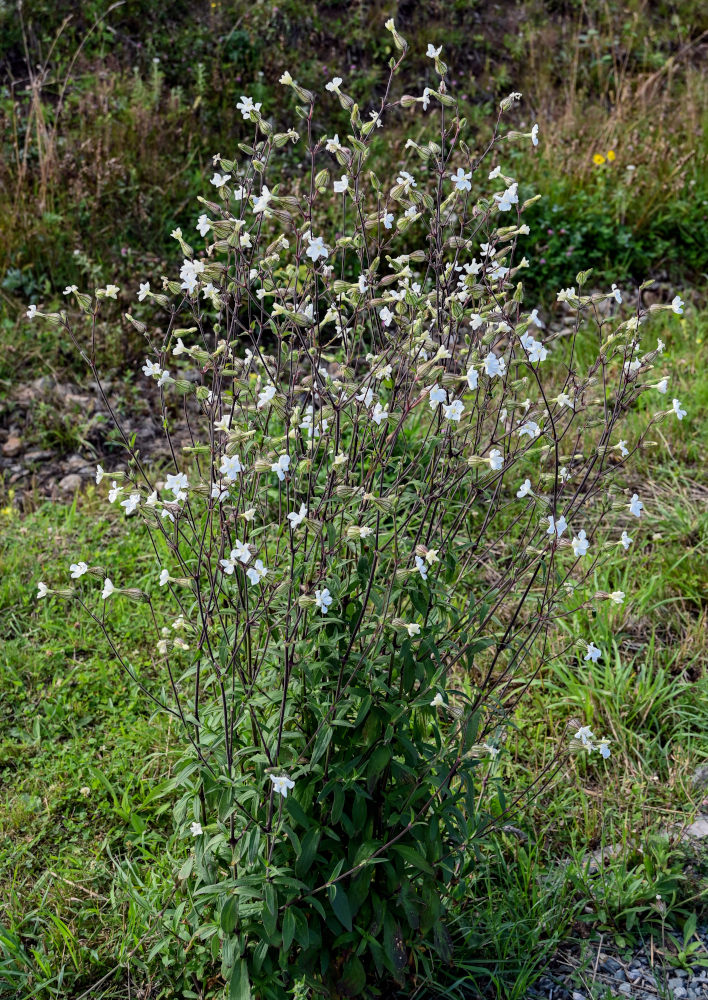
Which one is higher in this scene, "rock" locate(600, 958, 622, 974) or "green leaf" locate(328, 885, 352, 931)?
"green leaf" locate(328, 885, 352, 931)

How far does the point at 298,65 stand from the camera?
671cm

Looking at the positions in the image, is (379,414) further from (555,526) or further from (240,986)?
(240,986)

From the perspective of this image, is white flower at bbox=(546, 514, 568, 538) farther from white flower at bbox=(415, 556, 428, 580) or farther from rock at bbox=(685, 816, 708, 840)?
rock at bbox=(685, 816, 708, 840)

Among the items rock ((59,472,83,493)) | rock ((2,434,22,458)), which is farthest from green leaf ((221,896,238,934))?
rock ((2,434,22,458))

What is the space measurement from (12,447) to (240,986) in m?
3.21

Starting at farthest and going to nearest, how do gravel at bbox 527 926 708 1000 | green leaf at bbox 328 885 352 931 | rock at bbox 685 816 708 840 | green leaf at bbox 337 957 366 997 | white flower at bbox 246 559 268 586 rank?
1. rock at bbox 685 816 708 840
2. gravel at bbox 527 926 708 1000
3. green leaf at bbox 337 957 366 997
4. green leaf at bbox 328 885 352 931
5. white flower at bbox 246 559 268 586

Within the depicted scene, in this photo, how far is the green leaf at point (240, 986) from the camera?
202 cm

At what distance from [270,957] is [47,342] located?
143 inches

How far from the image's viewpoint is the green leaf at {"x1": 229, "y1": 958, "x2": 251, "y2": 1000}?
79.4 inches

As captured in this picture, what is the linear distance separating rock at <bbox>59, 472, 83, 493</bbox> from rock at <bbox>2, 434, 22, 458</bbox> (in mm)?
339

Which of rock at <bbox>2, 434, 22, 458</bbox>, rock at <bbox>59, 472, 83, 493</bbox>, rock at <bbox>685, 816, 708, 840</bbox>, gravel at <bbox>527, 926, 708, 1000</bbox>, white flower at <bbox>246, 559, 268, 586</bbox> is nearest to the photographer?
white flower at <bbox>246, 559, 268, 586</bbox>

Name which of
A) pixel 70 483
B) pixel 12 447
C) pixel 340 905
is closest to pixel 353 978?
pixel 340 905

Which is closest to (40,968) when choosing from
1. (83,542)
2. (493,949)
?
(493,949)

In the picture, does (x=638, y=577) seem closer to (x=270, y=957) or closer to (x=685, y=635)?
(x=685, y=635)
